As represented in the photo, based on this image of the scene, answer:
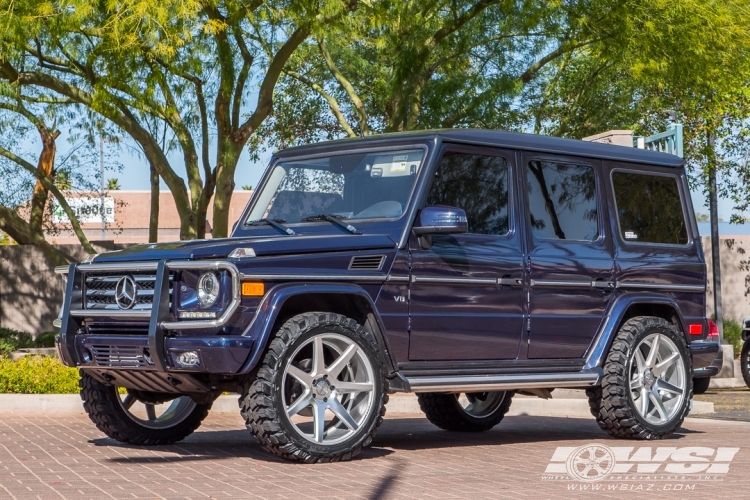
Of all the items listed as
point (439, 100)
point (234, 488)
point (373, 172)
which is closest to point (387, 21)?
point (439, 100)

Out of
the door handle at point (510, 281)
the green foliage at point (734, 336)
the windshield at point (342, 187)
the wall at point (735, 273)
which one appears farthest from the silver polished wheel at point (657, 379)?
the wall at point (735, 273)

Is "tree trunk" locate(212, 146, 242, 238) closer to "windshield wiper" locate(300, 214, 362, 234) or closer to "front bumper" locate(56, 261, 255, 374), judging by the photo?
"windshield wiper" locate(300, 214, 362, 234)

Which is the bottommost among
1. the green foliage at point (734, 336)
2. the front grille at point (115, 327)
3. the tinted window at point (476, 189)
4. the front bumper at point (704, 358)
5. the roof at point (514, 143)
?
the green foliage at point (734, 336)

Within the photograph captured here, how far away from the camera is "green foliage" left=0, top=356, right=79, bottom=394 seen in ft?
39.3

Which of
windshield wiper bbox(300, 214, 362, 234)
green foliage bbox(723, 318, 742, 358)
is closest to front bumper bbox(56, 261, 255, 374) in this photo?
windshield wiper bbox(300, 214, 362, 234)

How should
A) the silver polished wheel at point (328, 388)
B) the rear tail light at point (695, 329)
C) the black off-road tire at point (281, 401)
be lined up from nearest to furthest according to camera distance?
1. the black off-road tire at point (281, 401)
2. the silver polished wheel at point (328, 388)
3. the rear tail light at point (695, 329)

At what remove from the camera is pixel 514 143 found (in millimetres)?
8844

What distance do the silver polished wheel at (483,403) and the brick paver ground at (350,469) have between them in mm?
281

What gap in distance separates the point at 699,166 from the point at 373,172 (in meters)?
16.8

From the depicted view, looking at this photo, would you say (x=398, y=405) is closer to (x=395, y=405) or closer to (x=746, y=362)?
(x=395, y=405)

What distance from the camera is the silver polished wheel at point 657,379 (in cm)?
923

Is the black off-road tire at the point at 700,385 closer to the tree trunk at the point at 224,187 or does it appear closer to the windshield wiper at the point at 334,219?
the windshield wiper at the point at 334,219
